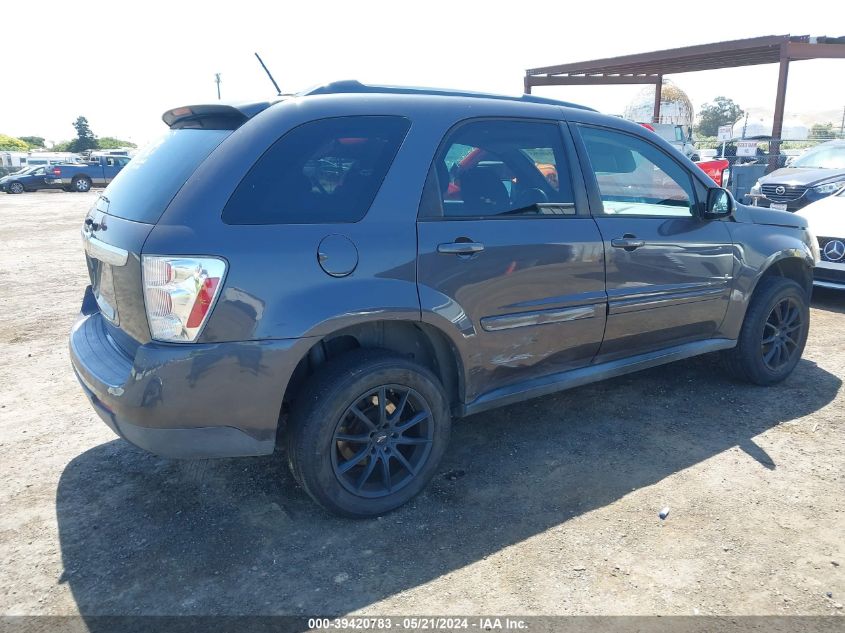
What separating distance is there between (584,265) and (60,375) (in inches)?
150

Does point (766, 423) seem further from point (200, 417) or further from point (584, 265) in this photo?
point (200, 417)

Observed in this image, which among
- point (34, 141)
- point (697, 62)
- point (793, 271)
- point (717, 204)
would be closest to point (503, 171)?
point (717, 204)

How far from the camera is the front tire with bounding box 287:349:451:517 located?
275cm

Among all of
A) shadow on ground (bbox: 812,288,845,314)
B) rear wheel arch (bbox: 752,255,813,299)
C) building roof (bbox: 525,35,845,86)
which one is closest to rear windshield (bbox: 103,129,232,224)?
rear wheel arch (bbox: 752,255,813,299)

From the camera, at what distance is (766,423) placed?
13.2 feet

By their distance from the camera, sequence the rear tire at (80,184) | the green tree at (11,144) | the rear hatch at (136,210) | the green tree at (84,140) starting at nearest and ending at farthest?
the rear hatch at (136,210) → the rear tire at (80,184) → the green tree at (84,140) → the green tree at (11,144)

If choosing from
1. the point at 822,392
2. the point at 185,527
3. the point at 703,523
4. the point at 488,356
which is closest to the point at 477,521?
the point at 488,356

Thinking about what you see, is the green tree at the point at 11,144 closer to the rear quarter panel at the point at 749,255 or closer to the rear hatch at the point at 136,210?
the rear hatch at the point at 136,210

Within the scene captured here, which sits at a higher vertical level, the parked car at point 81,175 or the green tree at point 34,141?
the green tree at point 34,141

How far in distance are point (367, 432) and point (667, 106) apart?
119 feet

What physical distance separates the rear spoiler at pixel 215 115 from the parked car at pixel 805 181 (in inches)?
365

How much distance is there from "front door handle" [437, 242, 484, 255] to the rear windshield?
1042mm

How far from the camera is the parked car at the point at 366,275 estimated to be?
252 centimetres

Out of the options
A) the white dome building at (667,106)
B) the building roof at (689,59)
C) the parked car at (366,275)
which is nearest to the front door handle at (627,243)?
the parked car at (366,275)
